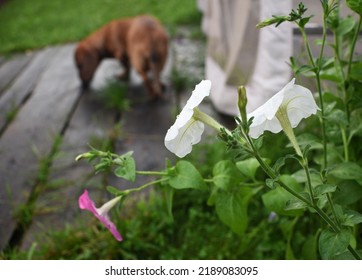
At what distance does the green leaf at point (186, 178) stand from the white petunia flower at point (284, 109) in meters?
0.22

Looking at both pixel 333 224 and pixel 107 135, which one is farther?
pixel 107 135

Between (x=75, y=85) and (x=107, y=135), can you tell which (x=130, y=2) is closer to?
(x=75, y=85)

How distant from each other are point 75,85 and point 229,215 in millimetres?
2155

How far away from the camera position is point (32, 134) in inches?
87.4

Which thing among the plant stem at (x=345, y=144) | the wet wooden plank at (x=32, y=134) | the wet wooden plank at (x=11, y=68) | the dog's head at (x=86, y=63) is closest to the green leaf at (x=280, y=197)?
the plant stem at (x=345, y=144)

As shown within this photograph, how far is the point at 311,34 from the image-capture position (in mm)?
1329

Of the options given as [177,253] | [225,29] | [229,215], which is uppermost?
[229,215]

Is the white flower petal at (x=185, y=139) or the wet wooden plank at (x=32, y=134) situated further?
the wet wooden plank at (x=32, y=134)

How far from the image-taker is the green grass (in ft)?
12.5

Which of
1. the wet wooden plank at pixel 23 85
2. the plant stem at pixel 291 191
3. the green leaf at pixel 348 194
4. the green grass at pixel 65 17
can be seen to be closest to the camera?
the plant stem at pixel 291 191

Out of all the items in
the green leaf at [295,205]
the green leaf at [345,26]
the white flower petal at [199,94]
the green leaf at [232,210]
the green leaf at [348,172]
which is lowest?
the green leaf at [232,210]

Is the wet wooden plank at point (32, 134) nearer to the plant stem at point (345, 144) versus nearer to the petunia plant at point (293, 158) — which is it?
the petunia plant at point (293, 158)

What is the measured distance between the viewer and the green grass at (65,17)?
3.81 metres
